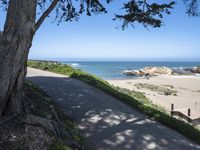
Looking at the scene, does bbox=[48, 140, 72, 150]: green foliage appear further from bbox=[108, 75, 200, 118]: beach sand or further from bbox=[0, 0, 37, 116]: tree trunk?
bbox=[108, 75, 200, 118]: beach sand

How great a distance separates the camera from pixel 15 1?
7.12 metres

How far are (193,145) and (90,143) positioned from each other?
3347mm

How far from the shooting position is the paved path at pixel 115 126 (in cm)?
883

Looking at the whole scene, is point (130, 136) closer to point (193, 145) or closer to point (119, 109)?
point (193, 145)

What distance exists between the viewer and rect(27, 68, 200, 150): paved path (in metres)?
8.83

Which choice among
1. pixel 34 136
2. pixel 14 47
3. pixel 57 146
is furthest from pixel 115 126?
pixel 14 47

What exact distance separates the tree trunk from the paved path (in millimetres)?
2940

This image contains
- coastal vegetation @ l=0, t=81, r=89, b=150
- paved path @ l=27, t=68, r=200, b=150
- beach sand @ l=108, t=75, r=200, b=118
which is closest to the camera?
coastal vegetation @ l=0, t=81, r=89, b=150

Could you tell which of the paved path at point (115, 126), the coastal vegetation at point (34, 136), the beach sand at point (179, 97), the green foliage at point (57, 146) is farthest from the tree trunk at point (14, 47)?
the beach sand at point (179, 97)

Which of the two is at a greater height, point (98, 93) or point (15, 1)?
point (15, 1)

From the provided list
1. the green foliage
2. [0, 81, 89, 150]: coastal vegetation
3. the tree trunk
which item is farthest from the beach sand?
the tree trunk

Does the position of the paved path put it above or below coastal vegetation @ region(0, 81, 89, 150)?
below

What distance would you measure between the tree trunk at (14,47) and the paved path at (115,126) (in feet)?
9.65

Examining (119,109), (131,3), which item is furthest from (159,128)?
(131,3)
